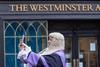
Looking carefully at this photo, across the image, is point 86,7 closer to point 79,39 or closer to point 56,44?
point 79,39

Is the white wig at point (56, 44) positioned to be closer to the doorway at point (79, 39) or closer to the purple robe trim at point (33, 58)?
the purple robe trim at point (33, 58)

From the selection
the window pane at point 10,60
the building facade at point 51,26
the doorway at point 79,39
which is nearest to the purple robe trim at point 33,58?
the building facade at point 51,26

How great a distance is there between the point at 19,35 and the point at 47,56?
19.7 feet

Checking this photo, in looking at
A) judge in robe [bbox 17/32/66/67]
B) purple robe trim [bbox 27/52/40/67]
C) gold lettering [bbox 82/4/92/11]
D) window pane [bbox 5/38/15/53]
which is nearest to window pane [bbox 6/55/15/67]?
window pane [bbox 5/38/15/53]

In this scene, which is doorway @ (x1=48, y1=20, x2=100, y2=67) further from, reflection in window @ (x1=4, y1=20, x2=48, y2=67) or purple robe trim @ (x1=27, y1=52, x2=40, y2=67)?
purple robe trim @ (x1=27, y1=52, x2=40, y2=67)

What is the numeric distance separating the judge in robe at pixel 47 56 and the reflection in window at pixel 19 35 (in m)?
5.84

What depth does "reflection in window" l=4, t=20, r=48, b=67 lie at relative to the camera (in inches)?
390

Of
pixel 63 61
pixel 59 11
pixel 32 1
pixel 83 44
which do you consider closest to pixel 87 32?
pixel 83 44

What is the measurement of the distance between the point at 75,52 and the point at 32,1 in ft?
5.77

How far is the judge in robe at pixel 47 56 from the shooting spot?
3857 millimetres

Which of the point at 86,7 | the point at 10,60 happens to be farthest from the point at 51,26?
the point at 10,60

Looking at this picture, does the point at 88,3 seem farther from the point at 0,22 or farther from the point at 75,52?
the point at 0,22

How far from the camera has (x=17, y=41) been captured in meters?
9.97

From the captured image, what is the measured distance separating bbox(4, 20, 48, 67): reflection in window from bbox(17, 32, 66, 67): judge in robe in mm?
5841
